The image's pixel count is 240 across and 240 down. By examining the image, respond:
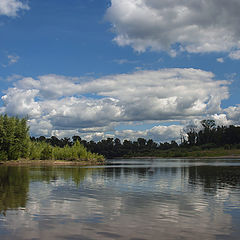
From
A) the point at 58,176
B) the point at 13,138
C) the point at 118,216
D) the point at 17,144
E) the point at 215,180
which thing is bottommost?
the point at 215,180

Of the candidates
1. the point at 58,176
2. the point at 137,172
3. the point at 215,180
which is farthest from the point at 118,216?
the point at 137,172

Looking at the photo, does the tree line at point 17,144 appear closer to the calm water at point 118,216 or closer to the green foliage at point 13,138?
the green foliage at point 13,138

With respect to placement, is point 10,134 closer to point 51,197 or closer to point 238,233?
point 51,197

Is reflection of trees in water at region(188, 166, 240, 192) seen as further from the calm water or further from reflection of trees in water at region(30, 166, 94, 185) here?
reflection of trees in water at region(30, 166, 94, 185)

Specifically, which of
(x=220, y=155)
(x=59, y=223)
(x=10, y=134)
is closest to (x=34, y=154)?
(x=10, y=134)

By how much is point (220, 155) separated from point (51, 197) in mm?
188053

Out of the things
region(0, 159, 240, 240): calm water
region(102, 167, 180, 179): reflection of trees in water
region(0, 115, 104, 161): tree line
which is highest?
region(0, 115, 104, 161): tree line

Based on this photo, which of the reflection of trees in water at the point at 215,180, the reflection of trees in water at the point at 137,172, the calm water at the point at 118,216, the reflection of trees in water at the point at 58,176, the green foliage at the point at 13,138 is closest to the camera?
the calm water at the point at 118,216

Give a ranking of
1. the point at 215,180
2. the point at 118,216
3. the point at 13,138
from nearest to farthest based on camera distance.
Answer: the point at 118,216
the point at 215,180
the point at 13,138

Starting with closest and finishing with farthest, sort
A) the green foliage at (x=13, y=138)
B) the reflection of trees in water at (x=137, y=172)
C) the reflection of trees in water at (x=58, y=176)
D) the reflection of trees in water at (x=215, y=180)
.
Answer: the reflection of trees in water at (x=215, y=180) → the reflection of trees in water at (x=58, y=176) → the reflection of trees in water at (x=137, y=172) → the green foliage at (x=13, y=138)

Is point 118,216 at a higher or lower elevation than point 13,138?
lower

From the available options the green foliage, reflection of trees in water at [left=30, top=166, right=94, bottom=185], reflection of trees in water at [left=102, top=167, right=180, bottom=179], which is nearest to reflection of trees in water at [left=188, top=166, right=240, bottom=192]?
reflection of trees in water at [left=102, top=167, right=180, bottom=179]

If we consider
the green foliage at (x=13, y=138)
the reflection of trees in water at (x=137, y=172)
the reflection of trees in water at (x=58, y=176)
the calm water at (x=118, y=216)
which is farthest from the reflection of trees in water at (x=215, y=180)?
the green foliage at (x=13, y=138)

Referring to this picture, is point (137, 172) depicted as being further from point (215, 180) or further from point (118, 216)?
point (118, 216)
